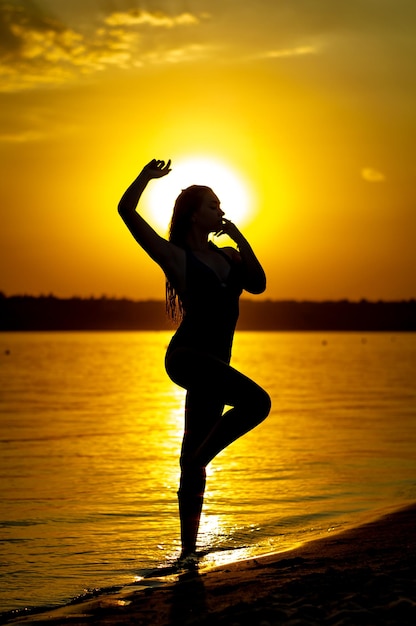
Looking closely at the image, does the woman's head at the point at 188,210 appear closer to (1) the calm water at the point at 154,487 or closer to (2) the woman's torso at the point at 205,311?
(2) the woman's torso at the point at 205,311

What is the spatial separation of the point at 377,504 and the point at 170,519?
256 centimetres

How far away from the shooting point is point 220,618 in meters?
4.82

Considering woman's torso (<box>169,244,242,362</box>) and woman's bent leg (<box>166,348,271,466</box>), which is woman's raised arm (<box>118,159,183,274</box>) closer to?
woman's torso (<box>169,244,242,362</box>)

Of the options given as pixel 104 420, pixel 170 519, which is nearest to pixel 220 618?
pixel 170 519

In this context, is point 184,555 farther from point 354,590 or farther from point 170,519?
point 170,519

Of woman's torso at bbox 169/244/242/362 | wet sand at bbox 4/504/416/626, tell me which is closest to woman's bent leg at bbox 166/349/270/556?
woman's torso at bbox 169/244/242/362

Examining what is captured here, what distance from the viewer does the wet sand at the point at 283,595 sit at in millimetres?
4754

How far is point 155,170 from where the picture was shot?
20.0 ft

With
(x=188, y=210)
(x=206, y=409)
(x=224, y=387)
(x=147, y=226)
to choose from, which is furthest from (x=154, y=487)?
(x=147, y=226)

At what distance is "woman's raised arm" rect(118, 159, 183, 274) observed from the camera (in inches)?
231

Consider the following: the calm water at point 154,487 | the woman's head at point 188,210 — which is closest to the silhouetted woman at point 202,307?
the woman's head at point 188,210

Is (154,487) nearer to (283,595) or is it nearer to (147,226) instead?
(147,226)

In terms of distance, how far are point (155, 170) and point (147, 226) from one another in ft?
1.43

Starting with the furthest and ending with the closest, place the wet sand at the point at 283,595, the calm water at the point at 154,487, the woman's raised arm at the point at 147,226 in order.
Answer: the calm water at the point at 154,487
the woman's raised arm at the point at 147,226
the wet sand at the point at 283,595
